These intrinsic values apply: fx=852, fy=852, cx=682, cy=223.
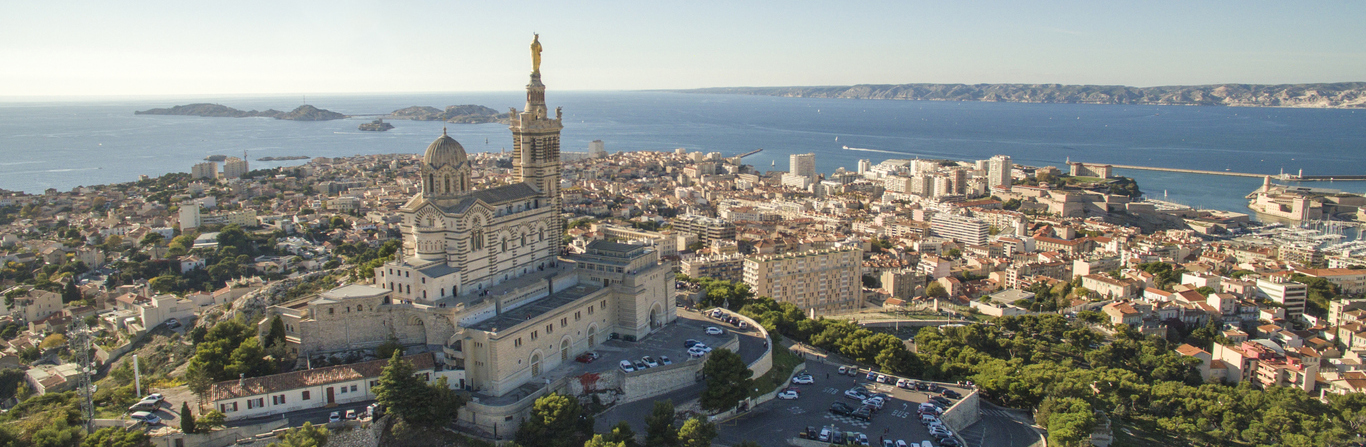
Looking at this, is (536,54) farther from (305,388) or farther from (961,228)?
(961,228)

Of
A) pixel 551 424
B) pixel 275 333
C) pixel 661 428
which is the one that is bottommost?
pixel 661 428

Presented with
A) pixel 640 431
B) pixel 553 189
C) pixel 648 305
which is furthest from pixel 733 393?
pixel 553 189

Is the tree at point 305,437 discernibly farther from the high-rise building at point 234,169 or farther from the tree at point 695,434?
the high-rise building at point 234,169

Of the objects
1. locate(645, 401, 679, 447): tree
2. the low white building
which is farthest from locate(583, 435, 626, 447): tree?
the low white building

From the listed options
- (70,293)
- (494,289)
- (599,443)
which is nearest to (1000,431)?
(599,443)

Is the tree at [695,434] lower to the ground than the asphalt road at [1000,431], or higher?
higher

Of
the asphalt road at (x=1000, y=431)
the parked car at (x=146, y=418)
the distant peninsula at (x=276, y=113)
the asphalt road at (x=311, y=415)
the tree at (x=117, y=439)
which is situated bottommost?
the asphalt road at (x=1000, y=431)

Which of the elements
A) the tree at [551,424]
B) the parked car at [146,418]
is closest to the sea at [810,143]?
the parked car at [146,418]
